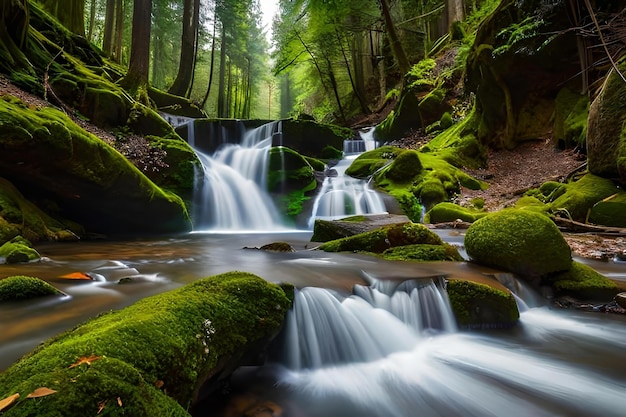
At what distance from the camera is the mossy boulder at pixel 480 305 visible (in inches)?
149

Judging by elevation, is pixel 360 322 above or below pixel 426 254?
below

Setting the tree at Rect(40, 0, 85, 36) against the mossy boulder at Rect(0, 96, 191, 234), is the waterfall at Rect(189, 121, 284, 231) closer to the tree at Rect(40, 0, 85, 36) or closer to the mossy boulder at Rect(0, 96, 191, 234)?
the mossy boulder at Rect(0, 96, 191, 234)

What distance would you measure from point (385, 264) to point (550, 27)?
1008cm

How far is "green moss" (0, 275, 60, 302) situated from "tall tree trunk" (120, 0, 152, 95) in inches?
466

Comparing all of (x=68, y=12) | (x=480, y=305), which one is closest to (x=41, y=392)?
(x=480, y=305)

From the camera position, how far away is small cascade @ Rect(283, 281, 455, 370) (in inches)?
124

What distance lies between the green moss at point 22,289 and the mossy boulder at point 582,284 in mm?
5511

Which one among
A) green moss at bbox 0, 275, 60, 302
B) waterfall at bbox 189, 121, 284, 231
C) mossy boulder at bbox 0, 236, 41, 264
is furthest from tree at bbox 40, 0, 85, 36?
green moss at bbox 0, 275, 60, 302

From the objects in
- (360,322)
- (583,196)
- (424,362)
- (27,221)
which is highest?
(583,196)

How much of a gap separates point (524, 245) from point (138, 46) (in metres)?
14.3

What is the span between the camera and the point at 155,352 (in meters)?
1.81

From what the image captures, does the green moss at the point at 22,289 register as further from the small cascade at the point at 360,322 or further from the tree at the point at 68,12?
the tree at the point at 68,12

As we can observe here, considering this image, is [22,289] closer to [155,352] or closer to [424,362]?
[155,352]

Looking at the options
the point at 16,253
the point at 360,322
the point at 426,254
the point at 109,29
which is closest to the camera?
the point at 360,322
